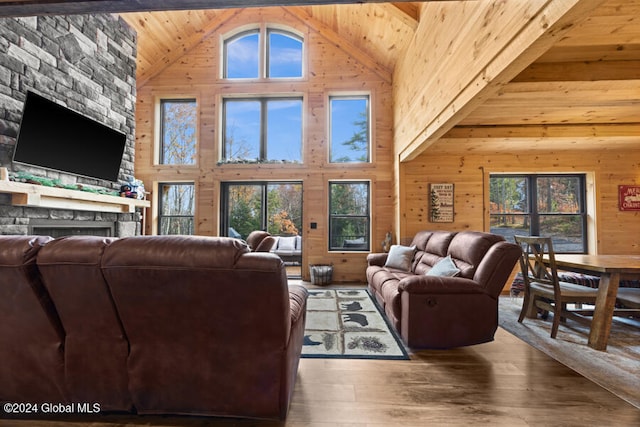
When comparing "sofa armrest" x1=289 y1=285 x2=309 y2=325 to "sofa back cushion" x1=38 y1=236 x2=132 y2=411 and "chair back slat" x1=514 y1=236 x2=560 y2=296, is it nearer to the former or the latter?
"sofa back cushion" x1=38 y1=236 x2=132 y2=411

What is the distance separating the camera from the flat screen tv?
3.22 m

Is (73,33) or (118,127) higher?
(73,33)

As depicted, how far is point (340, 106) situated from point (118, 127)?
3927mm

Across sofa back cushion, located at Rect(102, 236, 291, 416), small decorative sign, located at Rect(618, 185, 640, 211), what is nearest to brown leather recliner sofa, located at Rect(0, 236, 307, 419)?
sofa back cushion, located at Rect(102, 236, 291, 416)

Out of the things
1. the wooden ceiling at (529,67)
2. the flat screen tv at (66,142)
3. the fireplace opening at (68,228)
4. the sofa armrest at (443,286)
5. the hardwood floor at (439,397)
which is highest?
the wooden ceiling at (529,67)

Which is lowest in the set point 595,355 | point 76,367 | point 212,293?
point 595,355

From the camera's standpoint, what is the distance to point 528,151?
5.02m

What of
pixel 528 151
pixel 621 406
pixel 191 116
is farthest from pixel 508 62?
pixel 191 116

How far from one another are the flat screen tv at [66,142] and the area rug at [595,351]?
5454mm

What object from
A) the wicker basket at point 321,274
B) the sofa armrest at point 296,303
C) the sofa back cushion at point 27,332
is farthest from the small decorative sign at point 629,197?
the sofa back cushion at point 27,332

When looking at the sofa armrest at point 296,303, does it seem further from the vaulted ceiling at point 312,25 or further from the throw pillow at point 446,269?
the vaulted ceiling at point 312,25

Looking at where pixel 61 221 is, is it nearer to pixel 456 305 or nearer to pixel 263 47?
pixel 456 305

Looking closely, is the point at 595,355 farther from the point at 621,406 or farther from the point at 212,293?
the point at 212,293

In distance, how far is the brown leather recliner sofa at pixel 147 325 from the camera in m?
1.33
